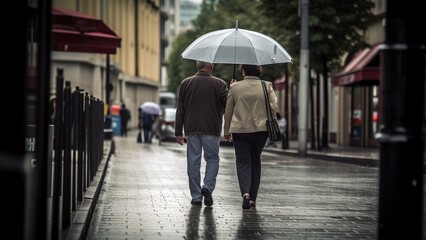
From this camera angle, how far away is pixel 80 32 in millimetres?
15234

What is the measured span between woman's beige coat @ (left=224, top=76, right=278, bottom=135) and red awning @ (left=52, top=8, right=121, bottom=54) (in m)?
4.06

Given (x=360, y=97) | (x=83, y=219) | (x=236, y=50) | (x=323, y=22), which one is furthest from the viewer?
(x=360, y=97)

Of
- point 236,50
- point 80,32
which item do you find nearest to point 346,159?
point 80,32

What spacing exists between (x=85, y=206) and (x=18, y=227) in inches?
251

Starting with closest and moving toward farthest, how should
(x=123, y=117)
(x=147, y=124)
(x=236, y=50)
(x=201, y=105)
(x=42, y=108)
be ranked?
(x=42, y=108) < (x=201, y=105) < (x=236, y=50) < (x=147, y=124) < (x=123, y=117)

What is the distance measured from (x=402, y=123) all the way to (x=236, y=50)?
727 centimetres

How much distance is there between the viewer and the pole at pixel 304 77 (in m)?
27.8

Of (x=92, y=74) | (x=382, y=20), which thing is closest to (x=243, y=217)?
(x=382, y=20)

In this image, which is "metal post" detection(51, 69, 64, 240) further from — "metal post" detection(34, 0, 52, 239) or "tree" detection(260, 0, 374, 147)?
"tree" detection(260, 0, 374, 147)

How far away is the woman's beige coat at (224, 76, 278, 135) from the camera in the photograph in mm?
11031

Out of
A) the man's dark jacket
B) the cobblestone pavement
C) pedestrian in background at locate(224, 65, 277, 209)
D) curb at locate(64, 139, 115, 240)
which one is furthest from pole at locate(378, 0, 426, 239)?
the man's dark jacket

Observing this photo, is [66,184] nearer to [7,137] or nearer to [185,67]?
[7,137]

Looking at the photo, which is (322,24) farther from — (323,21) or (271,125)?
(271,125)

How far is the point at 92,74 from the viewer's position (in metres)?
52.0
